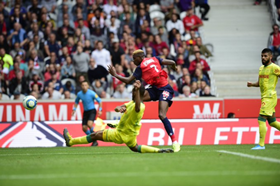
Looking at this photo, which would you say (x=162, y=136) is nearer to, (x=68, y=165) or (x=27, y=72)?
(x=27, y=72)

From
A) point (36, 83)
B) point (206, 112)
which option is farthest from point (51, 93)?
point (206, 112)

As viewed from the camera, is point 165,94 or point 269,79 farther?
point 269,79

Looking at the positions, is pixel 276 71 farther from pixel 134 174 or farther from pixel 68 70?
pixel 68 70

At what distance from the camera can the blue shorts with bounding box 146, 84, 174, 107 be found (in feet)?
41.3

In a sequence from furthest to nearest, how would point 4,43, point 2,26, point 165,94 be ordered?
1. point 2,26
2. point 4,43
3. point 165,94

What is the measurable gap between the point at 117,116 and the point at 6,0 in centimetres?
970

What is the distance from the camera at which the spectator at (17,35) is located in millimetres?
23109

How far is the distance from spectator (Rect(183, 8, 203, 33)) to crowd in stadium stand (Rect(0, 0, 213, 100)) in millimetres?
45

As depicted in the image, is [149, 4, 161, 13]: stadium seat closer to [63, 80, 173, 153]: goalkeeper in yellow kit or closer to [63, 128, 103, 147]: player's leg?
[63, 128, 103, 147]: player's leg

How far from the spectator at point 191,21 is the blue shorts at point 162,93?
1194 centimetres

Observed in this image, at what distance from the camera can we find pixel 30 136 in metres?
17.4

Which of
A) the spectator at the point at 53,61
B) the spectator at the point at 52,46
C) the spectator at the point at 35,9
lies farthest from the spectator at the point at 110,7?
the spectator at the point at 53,61

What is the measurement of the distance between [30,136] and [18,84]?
14.6ft

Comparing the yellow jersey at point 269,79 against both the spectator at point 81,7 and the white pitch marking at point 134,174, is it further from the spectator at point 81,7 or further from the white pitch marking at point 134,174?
the spectator at point 81,7
